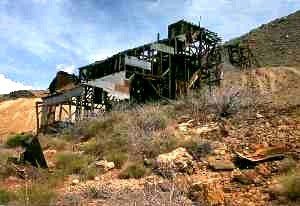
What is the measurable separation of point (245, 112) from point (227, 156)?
3.58 m

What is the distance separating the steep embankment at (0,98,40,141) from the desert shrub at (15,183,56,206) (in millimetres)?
33703

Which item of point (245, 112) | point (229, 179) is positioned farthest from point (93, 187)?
point (245, 112)

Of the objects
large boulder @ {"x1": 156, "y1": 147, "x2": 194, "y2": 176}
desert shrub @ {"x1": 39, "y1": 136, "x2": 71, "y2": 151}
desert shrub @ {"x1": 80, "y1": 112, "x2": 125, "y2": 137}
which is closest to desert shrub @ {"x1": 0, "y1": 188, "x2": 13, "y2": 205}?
large boulder @ {"x1": 156, "y1": 147, "x2": 194, "y2": 176}

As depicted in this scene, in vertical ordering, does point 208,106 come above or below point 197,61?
below

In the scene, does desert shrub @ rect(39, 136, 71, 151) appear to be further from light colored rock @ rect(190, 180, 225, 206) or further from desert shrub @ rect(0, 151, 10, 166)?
Result: light colored rock @ rect(190, 180, 225, 206)

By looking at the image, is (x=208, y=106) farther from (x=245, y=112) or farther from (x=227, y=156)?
(x=227, y=156)

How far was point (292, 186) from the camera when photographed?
9.51 metres

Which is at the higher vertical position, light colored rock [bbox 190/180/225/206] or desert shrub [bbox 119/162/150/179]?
desert shrub [bbox 119/162/150/179]

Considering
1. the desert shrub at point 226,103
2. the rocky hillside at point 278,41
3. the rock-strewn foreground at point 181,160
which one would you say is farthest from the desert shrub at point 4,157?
the rocky hillside at point 278,41

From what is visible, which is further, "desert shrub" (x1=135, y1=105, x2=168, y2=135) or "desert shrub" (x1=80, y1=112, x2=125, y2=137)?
"desert shrub" (x1=80, y1=112, x2=125, y2=137)

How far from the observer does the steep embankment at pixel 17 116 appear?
4612 centimetres

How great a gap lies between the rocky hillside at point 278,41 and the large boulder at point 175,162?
40060mm

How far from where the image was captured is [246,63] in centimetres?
4009

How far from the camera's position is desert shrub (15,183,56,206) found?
10.4 m
